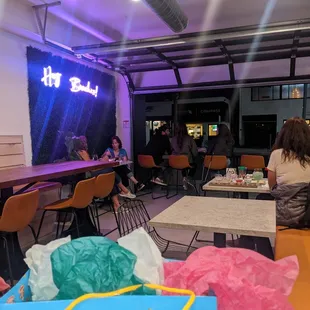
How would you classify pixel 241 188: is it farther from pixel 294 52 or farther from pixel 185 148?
pixel 185 148

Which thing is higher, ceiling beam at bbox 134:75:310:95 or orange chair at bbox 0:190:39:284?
ceiling beam at bbox 134:75:310:95

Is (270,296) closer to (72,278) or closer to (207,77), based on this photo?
(72,278)

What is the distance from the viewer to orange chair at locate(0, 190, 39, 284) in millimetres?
2494

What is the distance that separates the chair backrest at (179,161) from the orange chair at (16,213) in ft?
12.7

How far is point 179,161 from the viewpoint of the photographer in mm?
6336

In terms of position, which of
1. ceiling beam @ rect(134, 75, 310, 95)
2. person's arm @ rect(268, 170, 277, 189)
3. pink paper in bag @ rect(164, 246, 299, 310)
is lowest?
person's arm @ rect(268, 170, 277, 189)

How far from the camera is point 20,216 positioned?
8.61 ft

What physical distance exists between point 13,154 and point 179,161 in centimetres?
321

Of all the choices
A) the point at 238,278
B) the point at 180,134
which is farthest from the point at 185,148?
the point at 238,278

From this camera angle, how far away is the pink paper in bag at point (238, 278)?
29.3 inches

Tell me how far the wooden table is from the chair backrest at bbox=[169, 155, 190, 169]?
3925mm

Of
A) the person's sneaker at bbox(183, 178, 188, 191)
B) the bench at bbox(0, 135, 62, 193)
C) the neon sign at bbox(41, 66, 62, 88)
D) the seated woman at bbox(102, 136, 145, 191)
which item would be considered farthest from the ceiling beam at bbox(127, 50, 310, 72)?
the bench at bbox(0, 135, 62, 193)

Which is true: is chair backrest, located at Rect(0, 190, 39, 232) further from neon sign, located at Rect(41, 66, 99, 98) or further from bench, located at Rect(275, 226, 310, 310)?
neon sign, located at Rect(41, 66, 99, 98)

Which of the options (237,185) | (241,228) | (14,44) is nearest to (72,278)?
(241,228)
